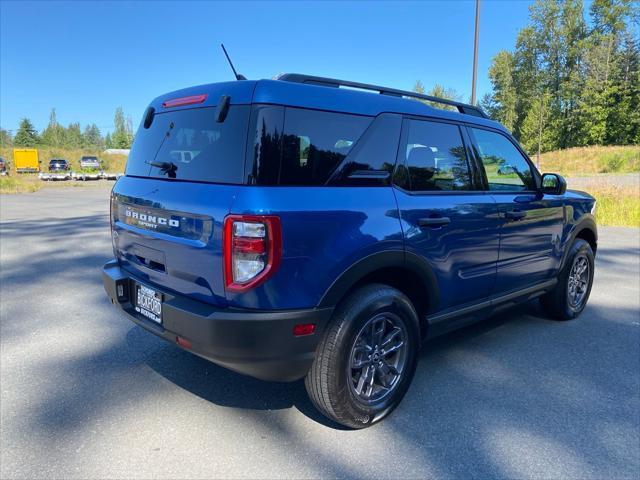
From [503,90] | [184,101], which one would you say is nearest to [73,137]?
[503,90]

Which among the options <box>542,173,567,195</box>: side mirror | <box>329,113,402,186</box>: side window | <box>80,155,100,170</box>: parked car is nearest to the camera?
<box>329,113,402,186</box>: side window

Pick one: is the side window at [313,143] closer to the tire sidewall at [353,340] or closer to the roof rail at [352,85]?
the roof rail at [352,85]

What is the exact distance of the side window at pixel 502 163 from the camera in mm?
3588

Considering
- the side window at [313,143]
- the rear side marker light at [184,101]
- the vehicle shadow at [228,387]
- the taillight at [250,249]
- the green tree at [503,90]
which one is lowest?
the vehicle shadow at [228,387]

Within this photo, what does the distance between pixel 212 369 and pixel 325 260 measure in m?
1.61

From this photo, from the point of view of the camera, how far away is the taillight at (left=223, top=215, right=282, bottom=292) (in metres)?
2.15

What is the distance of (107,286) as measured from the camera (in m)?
3.12

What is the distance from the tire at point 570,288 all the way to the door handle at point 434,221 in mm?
2100

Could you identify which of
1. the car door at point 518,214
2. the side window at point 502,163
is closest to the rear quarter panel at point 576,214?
the car door at point 518,214

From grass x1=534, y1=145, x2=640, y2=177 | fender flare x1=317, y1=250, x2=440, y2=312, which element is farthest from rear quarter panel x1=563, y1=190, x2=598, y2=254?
grass x1=534, y1=145, x2=640, y2=177

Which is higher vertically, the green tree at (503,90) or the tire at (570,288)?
the green tree at (503,90)

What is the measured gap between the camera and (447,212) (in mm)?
3027

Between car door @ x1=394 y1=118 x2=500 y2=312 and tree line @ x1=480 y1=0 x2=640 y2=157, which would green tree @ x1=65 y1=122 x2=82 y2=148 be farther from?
car door @ x1=394 y1=118 x2=500 y2=312

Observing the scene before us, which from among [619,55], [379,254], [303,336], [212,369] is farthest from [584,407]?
[619,55]
